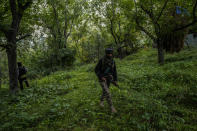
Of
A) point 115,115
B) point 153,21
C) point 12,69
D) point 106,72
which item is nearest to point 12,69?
point 12,69

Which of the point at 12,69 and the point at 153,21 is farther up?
the point at 153,21

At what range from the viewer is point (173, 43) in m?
18.7

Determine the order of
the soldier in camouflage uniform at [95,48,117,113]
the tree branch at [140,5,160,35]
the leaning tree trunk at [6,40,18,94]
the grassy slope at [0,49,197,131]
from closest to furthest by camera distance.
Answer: the grassy slope at [0,49,197,131] < the soldier in camouflage uniform at [95,48,117,113] < the leaning tree trunk at [6,40,18,94] < the tree branch at [140,5,160,35]

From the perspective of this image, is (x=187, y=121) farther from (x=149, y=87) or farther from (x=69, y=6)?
(x=69, y=6)

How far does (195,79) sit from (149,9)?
807cm

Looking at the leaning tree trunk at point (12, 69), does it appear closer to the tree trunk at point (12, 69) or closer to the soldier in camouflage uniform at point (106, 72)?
the tree trunk at point (12, 69)

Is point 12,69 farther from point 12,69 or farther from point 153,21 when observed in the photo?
point 153,21

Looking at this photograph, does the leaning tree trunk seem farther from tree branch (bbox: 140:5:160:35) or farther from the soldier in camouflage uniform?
tree branch (bbox: 140:5:160:35)

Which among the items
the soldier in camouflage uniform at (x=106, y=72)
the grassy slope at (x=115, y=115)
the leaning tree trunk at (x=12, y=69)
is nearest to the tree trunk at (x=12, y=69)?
the leaning tree trunk at (x=12, y=69)

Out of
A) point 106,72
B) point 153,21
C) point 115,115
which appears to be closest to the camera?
point 115,115

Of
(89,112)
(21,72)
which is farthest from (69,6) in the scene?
(89,112)

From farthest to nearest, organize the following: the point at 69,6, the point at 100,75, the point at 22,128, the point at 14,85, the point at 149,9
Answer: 1. the point at 69,6
2. the point at 149,9
3. the point at 14,85
4. the point at 100,75
5. the point at 22,128

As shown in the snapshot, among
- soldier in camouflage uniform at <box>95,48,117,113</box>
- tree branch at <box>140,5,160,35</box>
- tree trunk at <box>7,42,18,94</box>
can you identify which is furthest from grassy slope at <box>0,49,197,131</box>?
tree branch at <box>140,5,160,35</box>

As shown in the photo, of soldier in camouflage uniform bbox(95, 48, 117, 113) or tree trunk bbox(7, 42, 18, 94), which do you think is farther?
tree trunk bbox(7, 42, 18, 94)
